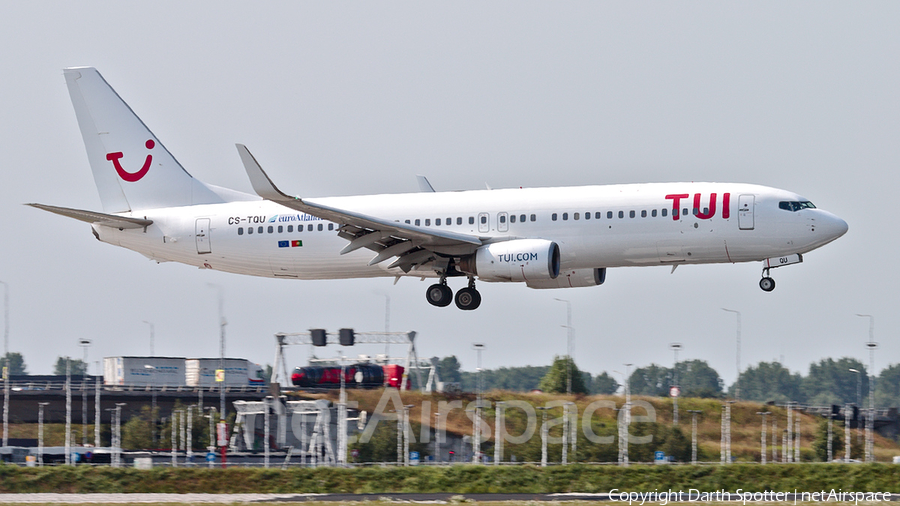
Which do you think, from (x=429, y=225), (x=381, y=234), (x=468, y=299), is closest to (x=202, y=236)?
(x=381, y=234)

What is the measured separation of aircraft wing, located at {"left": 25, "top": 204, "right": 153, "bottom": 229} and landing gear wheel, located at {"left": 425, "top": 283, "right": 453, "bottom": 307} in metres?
14.2

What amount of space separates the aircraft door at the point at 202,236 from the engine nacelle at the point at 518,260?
1351cm

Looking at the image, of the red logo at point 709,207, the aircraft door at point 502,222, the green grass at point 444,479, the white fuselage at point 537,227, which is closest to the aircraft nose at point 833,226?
the white fuselage at point 537,227

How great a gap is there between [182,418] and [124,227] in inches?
1110

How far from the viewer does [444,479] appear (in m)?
50.2

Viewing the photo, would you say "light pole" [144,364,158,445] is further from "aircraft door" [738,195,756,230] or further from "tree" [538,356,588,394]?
"aircraft door" [738,195,756,230]

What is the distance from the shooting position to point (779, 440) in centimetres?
7919

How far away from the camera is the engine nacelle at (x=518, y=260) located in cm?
4697

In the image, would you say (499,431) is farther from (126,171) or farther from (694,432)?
(126,171)

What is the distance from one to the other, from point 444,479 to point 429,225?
36.7ft

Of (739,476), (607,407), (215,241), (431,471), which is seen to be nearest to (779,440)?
(607,407)

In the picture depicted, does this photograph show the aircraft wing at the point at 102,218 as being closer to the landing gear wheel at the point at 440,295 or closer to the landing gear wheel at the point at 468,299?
the landing gear wheel at the point at 440,295

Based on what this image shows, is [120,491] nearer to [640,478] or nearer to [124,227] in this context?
[124,227]

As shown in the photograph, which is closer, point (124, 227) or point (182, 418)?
point (124, 227)
